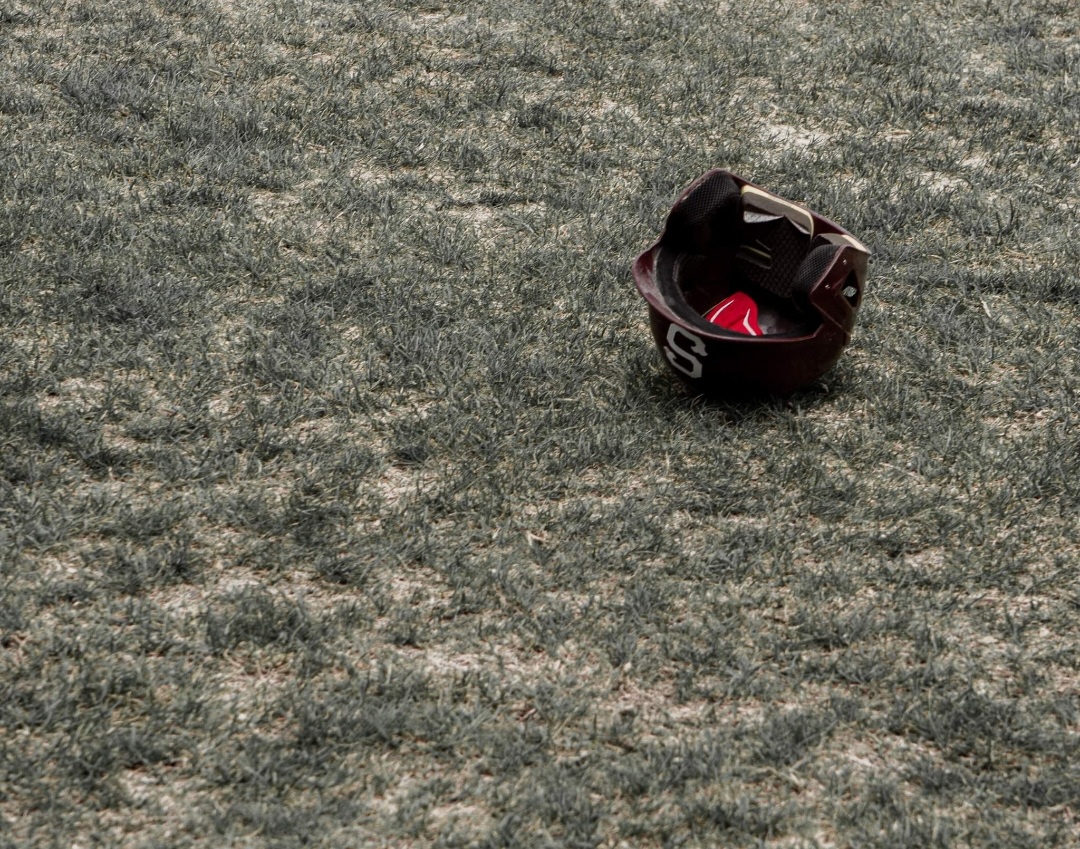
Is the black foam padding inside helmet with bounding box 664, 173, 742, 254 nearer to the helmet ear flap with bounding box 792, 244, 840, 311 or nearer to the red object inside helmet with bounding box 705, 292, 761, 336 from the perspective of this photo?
the red object inside helmet with bounding box 705, 292, 761, 336

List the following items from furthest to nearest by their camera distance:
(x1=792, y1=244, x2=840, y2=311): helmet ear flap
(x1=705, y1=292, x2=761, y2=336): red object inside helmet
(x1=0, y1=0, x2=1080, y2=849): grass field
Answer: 1. (x1=705, y1=292, x2=761, y2=336): red object inside helmet
2. (x1=792, y1=244, x2=840, y2=311): helmet ear flap
3. (x1=0, y1=0, x2=1080, y2=849): grass field

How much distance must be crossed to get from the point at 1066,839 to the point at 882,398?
142 centimetres

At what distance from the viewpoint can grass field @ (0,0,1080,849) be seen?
8.05 ft

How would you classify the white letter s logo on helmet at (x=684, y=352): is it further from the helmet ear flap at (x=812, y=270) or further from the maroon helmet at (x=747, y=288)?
the helmet ear flap at (x=812, y=270)

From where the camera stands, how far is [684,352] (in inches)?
130

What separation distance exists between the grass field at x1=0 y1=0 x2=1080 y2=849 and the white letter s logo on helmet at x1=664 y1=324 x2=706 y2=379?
0.15 metres

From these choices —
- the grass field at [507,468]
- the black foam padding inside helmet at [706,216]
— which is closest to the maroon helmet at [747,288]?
the black foam padding inside helmet at [706,216]

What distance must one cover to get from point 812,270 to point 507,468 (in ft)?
2.93

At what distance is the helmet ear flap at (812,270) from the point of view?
325 centimetres

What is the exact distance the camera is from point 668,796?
242 centimetres

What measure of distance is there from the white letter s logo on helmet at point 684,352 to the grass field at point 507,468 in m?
0.15

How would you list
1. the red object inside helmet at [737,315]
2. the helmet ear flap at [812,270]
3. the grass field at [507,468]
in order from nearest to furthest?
the grass field at [507,468], the helmet ear flap at [812,270], the red object inside helmet at [737,315]

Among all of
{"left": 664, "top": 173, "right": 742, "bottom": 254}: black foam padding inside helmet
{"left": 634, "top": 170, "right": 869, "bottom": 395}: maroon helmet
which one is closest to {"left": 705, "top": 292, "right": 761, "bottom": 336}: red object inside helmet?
{"left": 634, "top": 170, "right": 869, "bottom": 395}: maroon helmet

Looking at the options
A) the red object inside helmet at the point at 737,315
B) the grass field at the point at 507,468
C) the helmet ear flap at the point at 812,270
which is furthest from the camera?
the red object inside helmet at the point at 737,315
